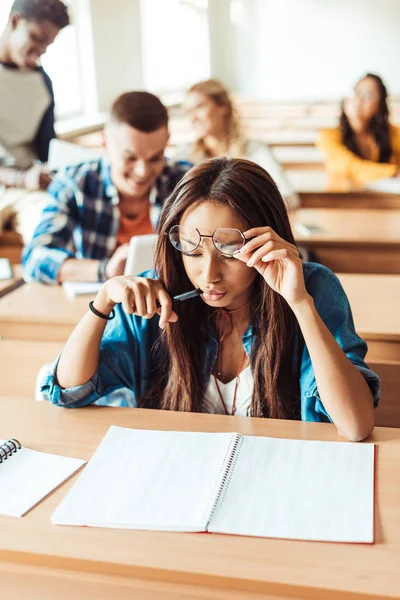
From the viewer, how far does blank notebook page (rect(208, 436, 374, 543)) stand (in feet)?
3.07

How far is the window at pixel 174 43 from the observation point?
21.6 feet

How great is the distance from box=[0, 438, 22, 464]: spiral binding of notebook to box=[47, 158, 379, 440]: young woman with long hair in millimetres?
168

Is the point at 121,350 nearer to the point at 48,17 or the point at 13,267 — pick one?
the point at 13,267

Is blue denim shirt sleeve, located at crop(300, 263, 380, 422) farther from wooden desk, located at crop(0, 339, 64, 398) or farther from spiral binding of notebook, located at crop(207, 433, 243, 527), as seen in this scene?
wooden desk, located at crop(0, 339, 64, 398)

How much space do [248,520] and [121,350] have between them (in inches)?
22.4

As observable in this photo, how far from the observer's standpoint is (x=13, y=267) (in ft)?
8.30

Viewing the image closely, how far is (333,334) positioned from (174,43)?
641 cm

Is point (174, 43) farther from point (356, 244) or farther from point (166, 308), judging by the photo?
point (166, 308)

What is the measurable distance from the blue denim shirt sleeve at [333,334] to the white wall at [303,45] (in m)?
6.92

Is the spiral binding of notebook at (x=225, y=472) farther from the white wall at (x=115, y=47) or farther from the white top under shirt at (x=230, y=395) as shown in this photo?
the white wall at (x=115, y=47)

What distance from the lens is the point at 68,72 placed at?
529 cm

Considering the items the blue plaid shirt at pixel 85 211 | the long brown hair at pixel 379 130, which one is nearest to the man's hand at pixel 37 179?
the blue plaid shirt at pixel 85 211

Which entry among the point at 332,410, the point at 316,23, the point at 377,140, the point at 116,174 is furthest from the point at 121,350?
the point at 316,23

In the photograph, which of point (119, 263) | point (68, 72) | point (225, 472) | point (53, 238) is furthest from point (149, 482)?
point (68, 72)
